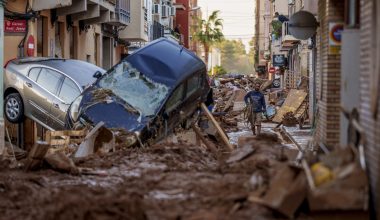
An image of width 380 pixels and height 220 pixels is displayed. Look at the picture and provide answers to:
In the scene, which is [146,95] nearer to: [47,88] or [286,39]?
[47,88]

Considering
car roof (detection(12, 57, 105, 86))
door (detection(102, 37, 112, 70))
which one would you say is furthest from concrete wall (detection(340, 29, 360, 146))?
door (detection(102, 37, 112, 70))

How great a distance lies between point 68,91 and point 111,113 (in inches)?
146

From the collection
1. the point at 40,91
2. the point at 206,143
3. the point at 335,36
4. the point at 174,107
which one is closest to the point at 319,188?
the point at 335,36

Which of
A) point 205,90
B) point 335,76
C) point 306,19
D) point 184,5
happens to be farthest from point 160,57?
point 184,5

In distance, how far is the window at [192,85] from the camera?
18.5 m

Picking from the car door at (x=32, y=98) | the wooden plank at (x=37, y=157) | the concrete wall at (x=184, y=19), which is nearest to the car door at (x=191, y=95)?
the car door at (x=32, y=98)

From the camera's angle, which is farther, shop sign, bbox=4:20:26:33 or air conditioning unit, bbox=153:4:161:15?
air conditioning unit, bbox=153:4:161:15

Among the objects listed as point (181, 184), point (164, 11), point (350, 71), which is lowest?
point (181, 184)

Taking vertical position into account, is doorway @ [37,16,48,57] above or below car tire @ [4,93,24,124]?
above

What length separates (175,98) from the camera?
18.0 meters

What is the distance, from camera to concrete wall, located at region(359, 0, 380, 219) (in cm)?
831

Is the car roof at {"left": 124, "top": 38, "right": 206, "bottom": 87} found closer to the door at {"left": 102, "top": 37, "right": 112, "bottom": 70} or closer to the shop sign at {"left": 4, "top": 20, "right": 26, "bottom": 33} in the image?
the shop sign at {"left": 4, "top": 20, "right": 26, "bottom": 33}

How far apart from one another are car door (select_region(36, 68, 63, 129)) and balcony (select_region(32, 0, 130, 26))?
5.22 meters

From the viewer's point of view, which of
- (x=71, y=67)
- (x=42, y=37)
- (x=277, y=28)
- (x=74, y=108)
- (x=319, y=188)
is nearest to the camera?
(x=319, y=188)
